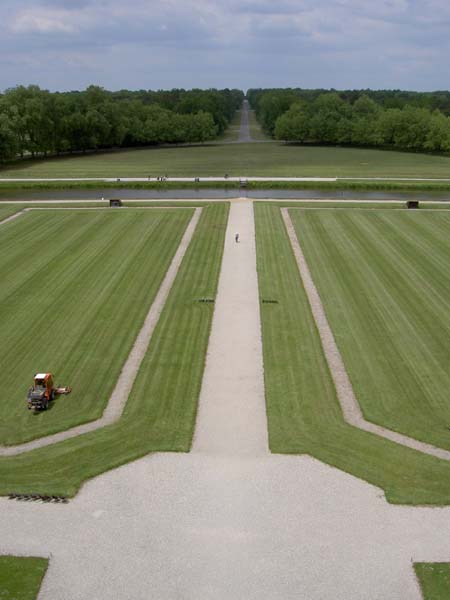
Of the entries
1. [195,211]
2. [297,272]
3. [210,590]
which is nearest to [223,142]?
[195,211]

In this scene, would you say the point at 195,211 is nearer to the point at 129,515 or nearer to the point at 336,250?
the point at 336,250

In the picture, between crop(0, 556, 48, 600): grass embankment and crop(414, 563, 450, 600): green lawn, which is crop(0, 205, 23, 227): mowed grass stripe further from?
crop(414, 563, 450, 600): green lawn

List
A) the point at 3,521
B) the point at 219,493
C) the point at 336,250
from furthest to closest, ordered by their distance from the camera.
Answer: the point at 336,250 < the point at 219,493 < the point at 3,521

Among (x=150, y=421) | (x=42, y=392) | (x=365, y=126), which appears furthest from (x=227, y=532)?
(x=365, y=126)

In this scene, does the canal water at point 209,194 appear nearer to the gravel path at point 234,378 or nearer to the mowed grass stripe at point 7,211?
the mowed grass stripe at point 7,211

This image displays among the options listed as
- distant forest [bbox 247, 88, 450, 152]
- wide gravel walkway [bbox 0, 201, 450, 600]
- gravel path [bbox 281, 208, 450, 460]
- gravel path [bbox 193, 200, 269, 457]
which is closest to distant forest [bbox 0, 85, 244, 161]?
distant forest [bbox 247, 88, 450, 152]

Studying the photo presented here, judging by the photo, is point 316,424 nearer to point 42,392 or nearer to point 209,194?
point 42,392
